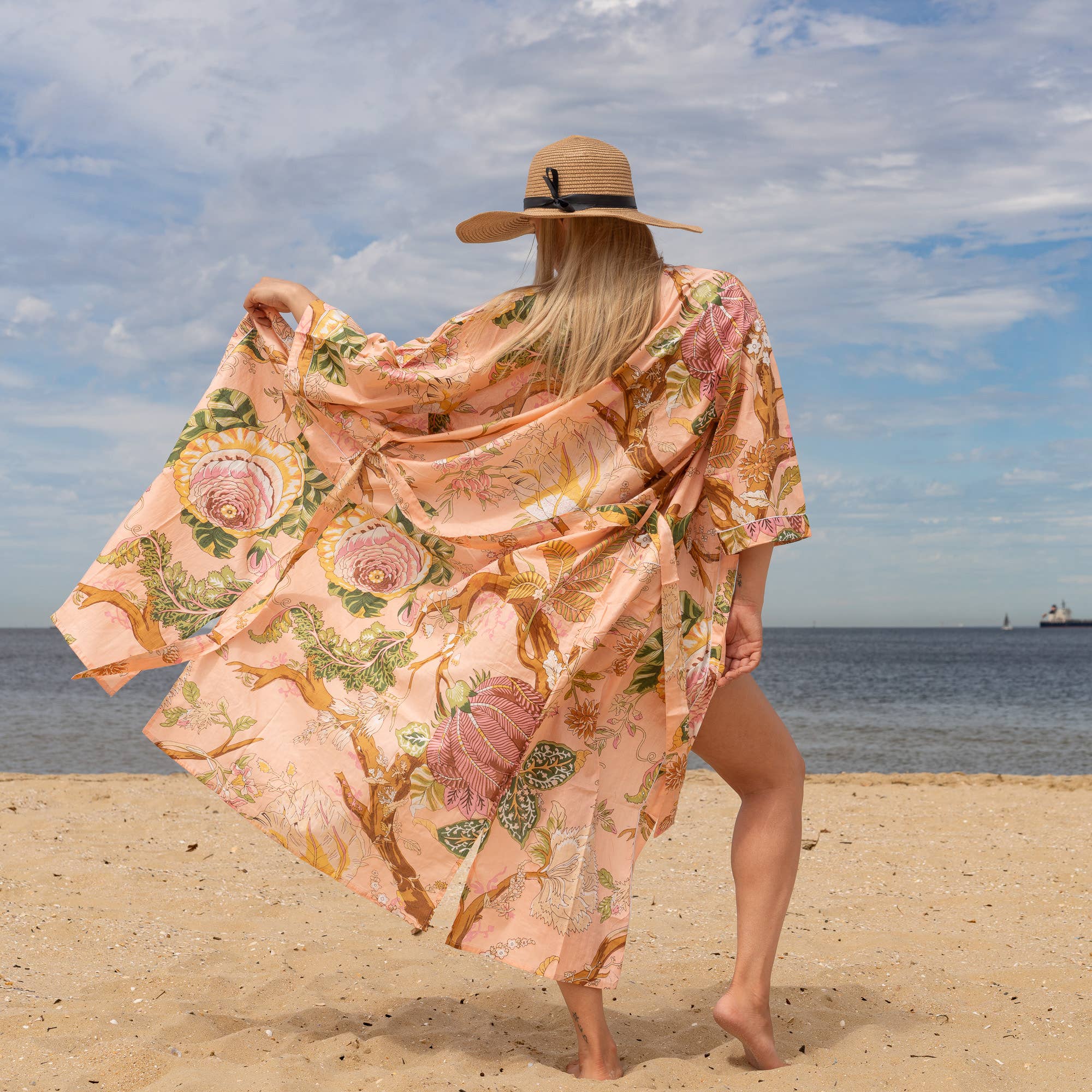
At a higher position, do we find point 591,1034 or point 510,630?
point 510,630

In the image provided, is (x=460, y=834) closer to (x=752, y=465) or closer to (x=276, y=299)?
(x=752, y=465)

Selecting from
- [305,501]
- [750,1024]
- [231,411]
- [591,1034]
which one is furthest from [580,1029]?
[231,411]

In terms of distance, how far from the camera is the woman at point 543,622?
210 cm

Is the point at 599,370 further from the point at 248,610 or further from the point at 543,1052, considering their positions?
the point at 543,1052

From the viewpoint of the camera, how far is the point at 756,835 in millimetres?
2348

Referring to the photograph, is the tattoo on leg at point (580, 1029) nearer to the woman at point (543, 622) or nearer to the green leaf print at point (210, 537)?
the woman at point (543, 622)

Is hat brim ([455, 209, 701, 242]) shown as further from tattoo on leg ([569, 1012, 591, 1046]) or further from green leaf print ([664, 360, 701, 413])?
tattoo on leg ([569, 1012, 591, 1046])

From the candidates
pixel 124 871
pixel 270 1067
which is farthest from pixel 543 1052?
pixel 124 871

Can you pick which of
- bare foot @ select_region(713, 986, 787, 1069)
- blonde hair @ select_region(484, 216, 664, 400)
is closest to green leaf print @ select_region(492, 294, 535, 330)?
blonde hair @ select_region(484, 216, 664, 400)

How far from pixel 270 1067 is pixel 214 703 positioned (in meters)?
0.86

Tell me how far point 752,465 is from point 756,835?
3.02 feet

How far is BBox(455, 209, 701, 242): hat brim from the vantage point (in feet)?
6.82

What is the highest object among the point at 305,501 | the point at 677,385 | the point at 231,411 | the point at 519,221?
the point at 519,221

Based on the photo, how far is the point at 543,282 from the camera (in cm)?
220
